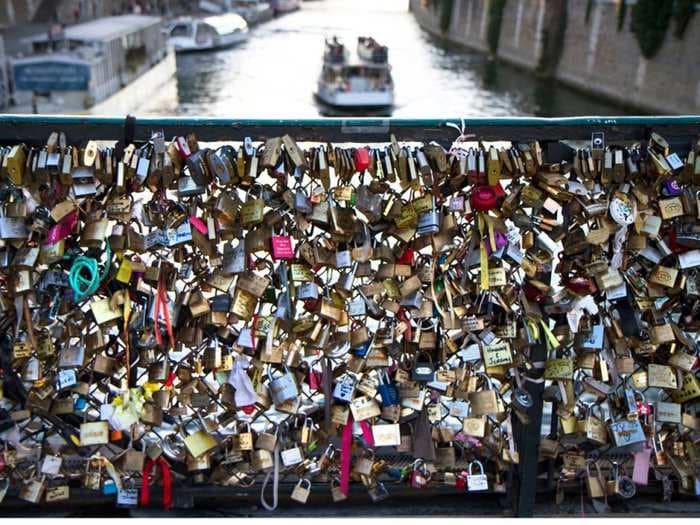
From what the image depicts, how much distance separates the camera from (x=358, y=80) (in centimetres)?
2372

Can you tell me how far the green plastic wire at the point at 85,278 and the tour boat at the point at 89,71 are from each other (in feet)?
51.5

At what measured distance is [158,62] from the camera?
1090 inches

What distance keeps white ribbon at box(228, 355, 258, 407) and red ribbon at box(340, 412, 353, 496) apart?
0.23 m

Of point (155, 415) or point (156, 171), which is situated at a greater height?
point (156, 171)

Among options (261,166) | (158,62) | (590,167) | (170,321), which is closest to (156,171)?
(261,166)

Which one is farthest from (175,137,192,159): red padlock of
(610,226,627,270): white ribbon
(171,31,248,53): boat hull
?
(171,31,248,53): boat hull

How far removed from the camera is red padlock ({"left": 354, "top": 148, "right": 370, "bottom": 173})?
69.6 inches

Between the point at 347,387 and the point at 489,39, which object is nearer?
the point at 347,387

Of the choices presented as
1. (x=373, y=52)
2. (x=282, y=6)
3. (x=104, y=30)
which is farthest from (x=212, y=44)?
(x=282, y=6)

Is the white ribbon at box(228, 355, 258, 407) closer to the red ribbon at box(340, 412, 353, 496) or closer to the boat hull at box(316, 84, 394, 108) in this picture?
the red ribbon at box(340, 412, 353, 496)

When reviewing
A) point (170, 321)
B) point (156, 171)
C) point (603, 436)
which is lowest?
point (603, 436)

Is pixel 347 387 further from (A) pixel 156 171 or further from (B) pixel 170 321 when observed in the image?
(A) pixel 156 171

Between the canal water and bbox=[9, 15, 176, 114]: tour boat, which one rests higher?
bbox=[9, 15, 176, 114]: tour boat

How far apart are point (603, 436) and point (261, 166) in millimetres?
1075
